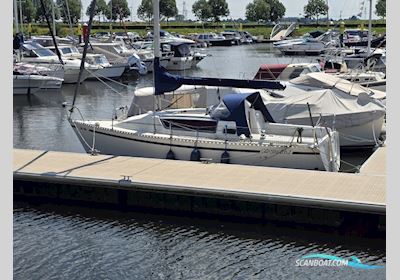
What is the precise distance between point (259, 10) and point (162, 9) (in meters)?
21.1

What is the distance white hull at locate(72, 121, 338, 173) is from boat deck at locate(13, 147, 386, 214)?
1040 mm

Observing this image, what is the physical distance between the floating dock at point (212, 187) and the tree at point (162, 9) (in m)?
123

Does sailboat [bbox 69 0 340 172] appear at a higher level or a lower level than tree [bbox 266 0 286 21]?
lower

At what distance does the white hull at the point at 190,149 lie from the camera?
21.3 m

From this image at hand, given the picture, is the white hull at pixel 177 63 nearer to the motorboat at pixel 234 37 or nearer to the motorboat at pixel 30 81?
the motorboat at pixel 30 81

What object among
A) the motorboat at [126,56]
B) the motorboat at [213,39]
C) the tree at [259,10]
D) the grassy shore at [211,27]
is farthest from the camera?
the tree at [259,10]

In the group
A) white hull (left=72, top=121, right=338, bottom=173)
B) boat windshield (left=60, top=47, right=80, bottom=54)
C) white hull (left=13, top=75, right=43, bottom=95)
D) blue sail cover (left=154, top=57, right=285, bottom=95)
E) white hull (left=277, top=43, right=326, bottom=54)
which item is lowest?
white hull (left=72, top=121, right=338, bottom=173)

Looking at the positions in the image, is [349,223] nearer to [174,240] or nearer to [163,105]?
[174,240]

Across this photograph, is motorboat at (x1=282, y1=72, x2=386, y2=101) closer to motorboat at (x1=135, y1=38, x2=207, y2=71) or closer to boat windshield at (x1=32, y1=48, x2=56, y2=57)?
boat windshield at (x1=32, y1=48, x2=56, y2=57)

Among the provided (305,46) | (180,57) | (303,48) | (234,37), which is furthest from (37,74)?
(234,37)

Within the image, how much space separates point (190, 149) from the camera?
73.7ft

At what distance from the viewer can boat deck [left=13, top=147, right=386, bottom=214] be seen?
57.9 ft

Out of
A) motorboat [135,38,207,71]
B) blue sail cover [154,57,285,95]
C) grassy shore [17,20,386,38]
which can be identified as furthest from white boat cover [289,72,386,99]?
grassy shore [17,20,386,38]

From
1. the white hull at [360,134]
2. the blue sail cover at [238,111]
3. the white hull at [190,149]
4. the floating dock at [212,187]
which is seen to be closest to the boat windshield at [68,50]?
the white hull at [190,149]
